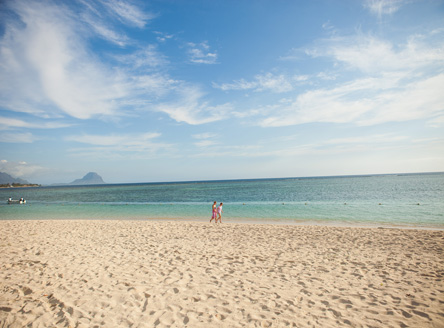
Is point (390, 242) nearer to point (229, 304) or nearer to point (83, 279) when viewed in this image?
point (229, 304)

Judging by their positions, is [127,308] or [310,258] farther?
[310,258]

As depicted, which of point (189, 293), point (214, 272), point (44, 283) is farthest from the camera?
point (214, 272)

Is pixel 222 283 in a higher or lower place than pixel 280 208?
higher

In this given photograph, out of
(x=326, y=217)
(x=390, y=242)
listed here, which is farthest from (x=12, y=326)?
(x=326, y=217)

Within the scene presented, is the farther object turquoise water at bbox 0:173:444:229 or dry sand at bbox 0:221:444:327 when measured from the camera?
turquoise water at bbox 0:173:444:229

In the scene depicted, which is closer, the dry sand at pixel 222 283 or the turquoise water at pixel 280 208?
the dry sand at pixel 222 283

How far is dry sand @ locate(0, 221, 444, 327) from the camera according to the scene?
14.8ft

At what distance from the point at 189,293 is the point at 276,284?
2.41 m

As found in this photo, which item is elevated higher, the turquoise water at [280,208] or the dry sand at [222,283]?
the dry sand at [222,283]

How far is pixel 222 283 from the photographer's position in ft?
19.7

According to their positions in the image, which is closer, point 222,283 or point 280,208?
point 222,283

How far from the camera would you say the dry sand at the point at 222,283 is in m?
4.51

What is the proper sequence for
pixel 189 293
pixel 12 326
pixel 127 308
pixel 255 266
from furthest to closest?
1. pixel 255 266
2. pixel 189 293
3. pixel 127 308
4. pixel 12 326

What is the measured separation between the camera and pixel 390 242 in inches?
405
